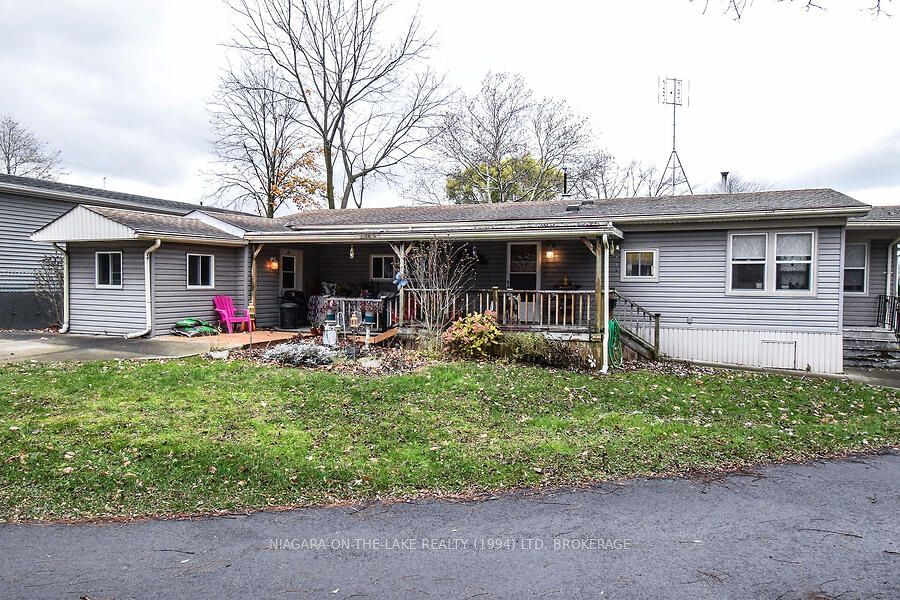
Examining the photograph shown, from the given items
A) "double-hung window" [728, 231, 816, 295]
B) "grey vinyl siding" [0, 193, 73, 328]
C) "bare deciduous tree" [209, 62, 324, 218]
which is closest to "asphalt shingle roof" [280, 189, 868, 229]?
"double-hung window" [728, 231, 816, 295]

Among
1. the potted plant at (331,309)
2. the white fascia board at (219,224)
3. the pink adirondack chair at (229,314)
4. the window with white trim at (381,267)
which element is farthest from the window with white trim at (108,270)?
the window with white trim at (381,267)

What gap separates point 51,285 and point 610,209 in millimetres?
16082

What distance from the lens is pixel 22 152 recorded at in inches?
1219

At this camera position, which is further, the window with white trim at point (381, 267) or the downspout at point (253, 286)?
the window with white trim at point (381, 267)

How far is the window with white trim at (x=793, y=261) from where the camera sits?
11.5 meters

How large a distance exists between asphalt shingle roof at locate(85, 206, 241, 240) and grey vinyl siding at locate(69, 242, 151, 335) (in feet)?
1.87

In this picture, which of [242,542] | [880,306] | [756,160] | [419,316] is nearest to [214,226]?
[419,316]

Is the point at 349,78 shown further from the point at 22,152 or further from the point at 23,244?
the point at 22,152

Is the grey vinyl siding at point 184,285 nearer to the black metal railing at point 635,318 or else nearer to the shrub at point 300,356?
the shrub at point 300,356

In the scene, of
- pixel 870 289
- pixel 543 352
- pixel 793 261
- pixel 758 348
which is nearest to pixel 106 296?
pixel 543 352

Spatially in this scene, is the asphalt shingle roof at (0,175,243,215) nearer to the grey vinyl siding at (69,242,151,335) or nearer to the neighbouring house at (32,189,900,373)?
the neighbouring house at (32,189,900,373)

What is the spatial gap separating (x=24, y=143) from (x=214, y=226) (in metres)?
25.0

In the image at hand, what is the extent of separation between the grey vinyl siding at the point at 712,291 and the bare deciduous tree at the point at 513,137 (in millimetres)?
16654

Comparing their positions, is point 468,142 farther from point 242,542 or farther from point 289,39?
point 242,542
